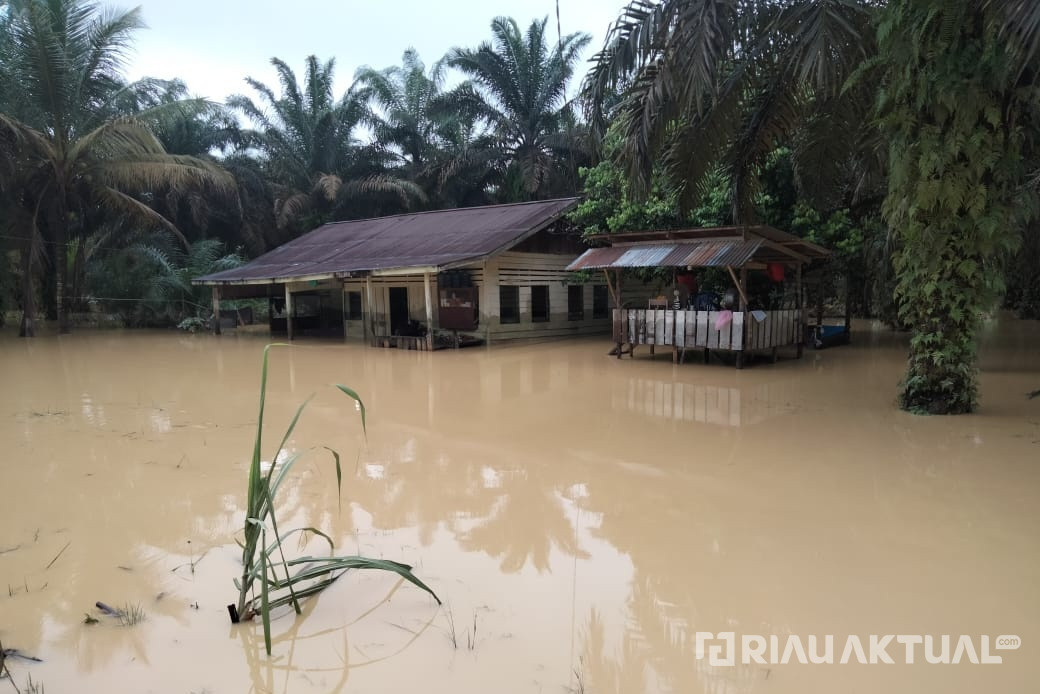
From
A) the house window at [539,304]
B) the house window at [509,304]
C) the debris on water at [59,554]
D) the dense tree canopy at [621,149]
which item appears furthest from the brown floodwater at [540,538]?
the house window at [539,304]

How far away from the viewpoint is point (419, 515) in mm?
4918

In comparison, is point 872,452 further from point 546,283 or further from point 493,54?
point 493,54

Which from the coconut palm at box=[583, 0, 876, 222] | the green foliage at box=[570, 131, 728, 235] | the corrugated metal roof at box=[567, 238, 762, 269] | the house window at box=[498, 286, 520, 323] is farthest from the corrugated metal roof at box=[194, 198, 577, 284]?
the coconut palm at box=[583, 0, 876, 222]

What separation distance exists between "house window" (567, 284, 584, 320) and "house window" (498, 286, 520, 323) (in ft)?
7.24

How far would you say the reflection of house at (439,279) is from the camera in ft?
54.0

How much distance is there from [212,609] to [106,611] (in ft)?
1.70

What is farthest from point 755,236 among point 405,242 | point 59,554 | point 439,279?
point 59,554

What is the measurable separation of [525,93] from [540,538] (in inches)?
904

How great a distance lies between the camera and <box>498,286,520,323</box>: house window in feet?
56.2

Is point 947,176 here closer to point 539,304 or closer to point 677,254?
point 677,254

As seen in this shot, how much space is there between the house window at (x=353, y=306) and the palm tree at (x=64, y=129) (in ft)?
18.6

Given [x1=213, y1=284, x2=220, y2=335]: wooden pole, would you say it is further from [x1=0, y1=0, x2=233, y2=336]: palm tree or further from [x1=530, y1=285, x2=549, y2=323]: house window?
[x1=530, y1=285, x2=549, y2=323]: house window

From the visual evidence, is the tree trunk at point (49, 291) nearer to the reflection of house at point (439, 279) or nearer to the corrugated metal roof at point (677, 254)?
the reflection of house at point (439, 279)

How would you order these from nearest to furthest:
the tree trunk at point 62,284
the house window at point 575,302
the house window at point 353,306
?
1. the house window at point 575,302
2. the tree trunk at point 62,284
3. the house window at point 353,306
